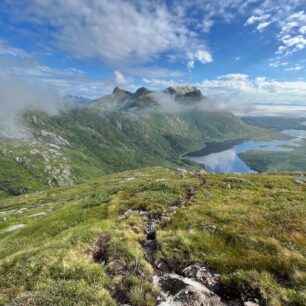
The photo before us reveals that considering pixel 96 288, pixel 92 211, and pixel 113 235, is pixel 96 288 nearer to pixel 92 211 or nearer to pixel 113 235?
pixel 113 235

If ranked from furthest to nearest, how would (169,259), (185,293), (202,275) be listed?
(169,259) < (202,275) < (185,293)

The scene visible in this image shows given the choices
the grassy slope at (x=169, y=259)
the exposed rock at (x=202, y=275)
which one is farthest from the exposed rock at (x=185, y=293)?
the grassy slope at (x=169, y=259)

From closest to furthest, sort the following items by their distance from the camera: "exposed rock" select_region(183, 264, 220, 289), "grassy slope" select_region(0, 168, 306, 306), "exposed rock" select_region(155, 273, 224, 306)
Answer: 1. "exposed rock" select_region(155, 273, 224, 306)
2. "grassy slope" select_region(0, 168, 306, 306)
3. "exposed rock" select_region(183, 264, 220, 289)

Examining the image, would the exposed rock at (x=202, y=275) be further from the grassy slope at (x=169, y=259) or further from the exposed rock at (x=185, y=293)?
the grassy slope at (x=169, y=259)

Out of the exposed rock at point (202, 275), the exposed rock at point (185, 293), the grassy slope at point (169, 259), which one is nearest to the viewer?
the exposed rock at point (185, 293)

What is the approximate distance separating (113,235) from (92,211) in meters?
11.0

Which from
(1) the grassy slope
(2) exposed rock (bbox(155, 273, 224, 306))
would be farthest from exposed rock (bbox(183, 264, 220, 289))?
(1) the grassy slope

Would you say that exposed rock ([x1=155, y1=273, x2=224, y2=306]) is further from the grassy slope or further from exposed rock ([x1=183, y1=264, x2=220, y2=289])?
the grassy slope

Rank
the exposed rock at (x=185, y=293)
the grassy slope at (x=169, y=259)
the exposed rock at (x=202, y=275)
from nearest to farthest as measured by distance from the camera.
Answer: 1. the exposed rock at (x=185, y=293)
2. the grassy slope at (x=169, y=259)
3. the exposed rock at (x=202, y=275)

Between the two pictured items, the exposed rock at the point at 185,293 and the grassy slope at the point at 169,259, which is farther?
the grassy slope at the point at 169,259

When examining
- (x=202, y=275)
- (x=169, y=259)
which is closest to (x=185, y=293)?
(x=202, y=275)

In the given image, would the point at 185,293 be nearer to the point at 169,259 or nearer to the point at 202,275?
the point at 202,275

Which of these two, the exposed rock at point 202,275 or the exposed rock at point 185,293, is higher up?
the exposed rock at point 185,293

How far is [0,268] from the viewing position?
13953 millimetres
